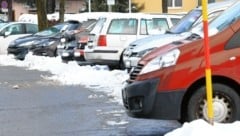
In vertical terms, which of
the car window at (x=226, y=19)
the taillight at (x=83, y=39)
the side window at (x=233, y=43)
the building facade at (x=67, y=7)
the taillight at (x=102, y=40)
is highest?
the car window at (x=226, y=19)

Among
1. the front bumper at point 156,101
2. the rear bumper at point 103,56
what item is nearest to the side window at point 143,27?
the rear bumper at point 103,56

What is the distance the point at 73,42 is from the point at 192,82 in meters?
13.5

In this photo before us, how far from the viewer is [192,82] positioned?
762 centimetres

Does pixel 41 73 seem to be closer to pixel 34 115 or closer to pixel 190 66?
pixel 34 115

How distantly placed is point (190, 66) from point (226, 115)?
29.3 inches

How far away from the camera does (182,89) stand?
764 centimetres

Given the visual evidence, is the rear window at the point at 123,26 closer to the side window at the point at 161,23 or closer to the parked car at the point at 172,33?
the side window at the point at 161,23

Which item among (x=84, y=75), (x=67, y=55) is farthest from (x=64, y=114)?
(x=67, y=55)

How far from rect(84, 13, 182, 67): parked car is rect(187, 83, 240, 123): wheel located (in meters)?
9.53

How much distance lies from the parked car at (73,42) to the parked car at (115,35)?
1.88 meters

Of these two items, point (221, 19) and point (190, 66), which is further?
point (221, 19)

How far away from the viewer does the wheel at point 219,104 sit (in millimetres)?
7621

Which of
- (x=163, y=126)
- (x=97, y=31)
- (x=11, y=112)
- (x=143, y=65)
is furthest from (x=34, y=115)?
(x=97, y=31)

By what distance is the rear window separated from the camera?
17641 millimetres
